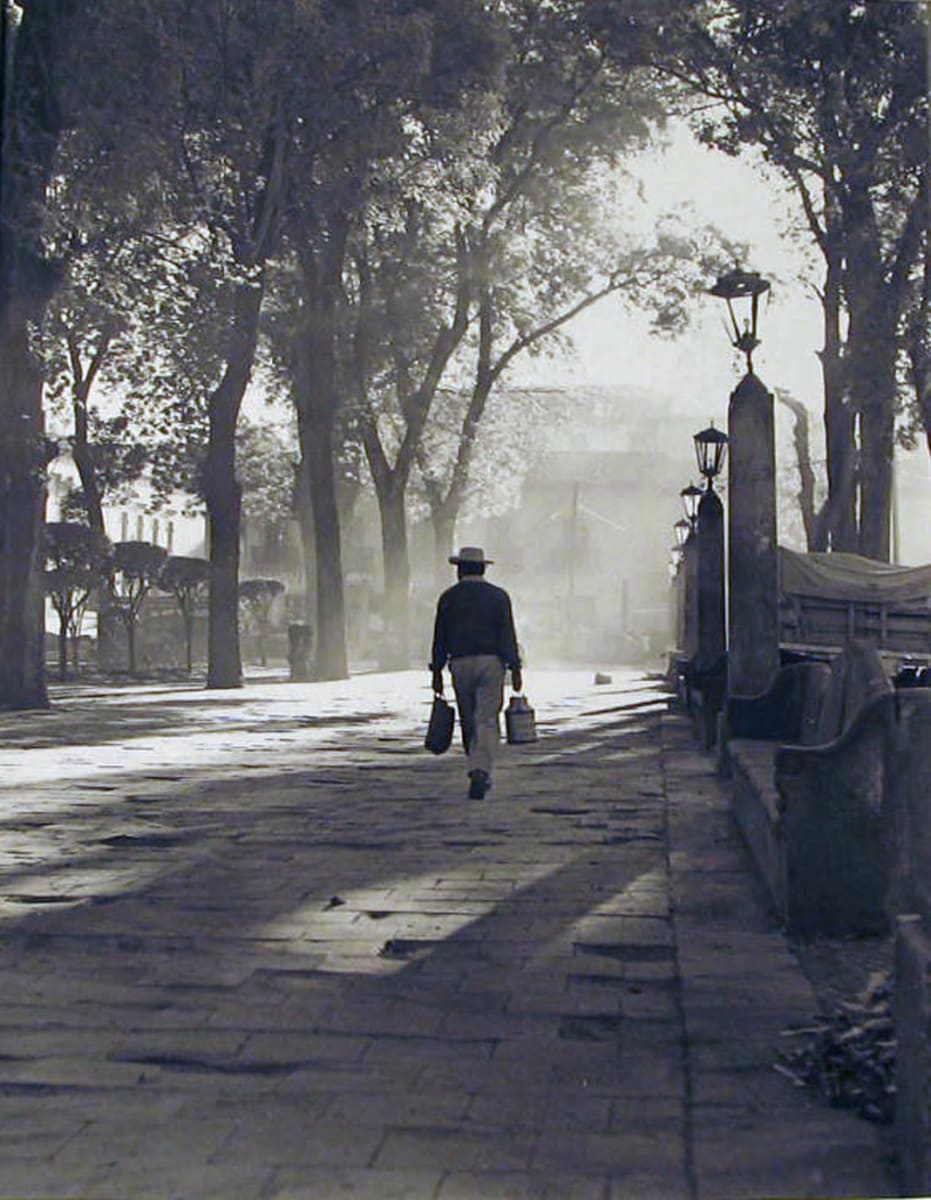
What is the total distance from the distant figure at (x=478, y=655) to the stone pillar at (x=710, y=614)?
8.94ft

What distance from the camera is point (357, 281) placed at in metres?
32.3

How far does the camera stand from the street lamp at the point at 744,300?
37.8ft

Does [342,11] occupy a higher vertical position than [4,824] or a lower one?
higher

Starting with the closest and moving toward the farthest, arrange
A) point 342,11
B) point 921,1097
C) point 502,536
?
point 921,1097, point 342,11, point 502,536

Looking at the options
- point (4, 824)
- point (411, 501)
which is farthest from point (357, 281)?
point (4, 824)

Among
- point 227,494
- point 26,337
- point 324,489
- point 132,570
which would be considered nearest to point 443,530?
point 324,489

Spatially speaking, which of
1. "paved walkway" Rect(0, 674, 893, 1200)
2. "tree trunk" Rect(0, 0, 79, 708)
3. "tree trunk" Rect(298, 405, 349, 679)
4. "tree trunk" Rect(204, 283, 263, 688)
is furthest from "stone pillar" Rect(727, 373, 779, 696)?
"tree trunk" Rect(298, 405, 349, 679)

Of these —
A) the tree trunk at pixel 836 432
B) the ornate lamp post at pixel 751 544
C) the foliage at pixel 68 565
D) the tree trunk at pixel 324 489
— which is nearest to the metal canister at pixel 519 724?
the ornate lamp post at pixel 751 544

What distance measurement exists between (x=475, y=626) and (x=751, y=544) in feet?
7.39

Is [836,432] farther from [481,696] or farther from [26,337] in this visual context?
[481,696]

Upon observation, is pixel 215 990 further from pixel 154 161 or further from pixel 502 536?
pixel 502 536

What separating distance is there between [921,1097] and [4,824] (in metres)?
6.70

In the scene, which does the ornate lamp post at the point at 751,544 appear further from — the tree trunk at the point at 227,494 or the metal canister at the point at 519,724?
the tree trunk at the point at 227,494

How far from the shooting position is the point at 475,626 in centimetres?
1012
